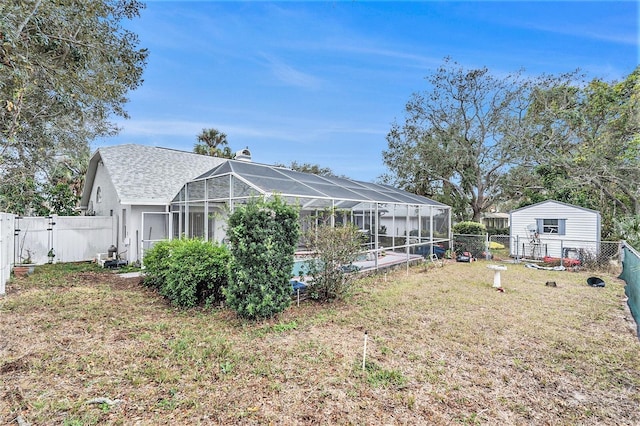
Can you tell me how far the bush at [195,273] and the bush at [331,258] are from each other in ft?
5.93

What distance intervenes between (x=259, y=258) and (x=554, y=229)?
572 inches

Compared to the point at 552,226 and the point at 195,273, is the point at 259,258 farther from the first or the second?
the point at 552,226

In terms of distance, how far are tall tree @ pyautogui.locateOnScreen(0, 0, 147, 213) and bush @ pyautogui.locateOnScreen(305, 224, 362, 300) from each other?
5641mm

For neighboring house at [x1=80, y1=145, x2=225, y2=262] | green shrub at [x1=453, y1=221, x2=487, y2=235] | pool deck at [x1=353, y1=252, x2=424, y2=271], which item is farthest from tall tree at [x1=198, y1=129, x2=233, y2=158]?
green shrub at [x1=453, y1=221, x2=487, y2=235]

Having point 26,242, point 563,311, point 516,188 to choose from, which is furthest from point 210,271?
point 516,188

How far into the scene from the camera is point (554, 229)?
13672 mm

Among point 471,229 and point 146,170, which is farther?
point 471,229

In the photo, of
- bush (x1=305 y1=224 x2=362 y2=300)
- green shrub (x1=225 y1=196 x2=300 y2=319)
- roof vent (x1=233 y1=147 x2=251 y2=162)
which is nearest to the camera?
green shrub (x1=225 y1=196 x2=300 y2=319)

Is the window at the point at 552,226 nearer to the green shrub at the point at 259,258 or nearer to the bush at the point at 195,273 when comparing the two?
the green shrub at the point at 259,258

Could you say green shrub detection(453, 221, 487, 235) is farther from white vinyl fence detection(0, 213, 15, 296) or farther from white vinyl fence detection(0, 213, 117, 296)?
white vinyl fence detection(0, 213, 15, 296)

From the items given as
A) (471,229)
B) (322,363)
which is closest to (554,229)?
(471,229)

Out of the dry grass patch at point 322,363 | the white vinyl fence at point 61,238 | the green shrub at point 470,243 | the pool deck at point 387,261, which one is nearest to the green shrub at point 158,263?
the dry grass patch at point 322,363

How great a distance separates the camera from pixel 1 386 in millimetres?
3322

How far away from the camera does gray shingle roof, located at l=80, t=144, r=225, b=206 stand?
11094 mm
